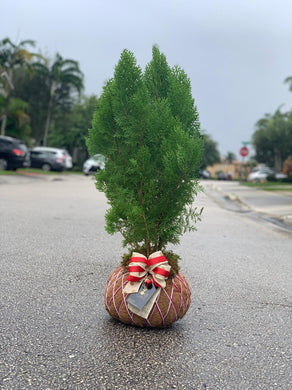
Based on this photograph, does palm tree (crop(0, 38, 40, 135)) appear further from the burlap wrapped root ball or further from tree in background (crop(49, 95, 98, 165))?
the burlap wrapped root ball

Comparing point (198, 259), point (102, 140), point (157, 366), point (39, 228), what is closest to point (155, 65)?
point (102, 140)

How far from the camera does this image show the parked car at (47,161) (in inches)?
1326

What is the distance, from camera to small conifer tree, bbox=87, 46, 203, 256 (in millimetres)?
3305

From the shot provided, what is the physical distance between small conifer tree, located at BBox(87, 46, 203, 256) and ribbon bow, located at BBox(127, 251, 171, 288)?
0.67 feet

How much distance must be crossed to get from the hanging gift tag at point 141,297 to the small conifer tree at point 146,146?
0.35 metres

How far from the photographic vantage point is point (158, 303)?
3184 millimetres

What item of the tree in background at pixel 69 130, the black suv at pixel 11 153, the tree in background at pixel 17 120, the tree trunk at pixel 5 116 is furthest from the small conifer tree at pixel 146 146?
the tree in background at pixel 69 130

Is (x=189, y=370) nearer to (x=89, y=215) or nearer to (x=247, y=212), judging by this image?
(x=89, y=215)

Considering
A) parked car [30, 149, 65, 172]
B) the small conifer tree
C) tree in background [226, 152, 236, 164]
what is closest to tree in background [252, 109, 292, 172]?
parked car [30, 149, 65, 172]

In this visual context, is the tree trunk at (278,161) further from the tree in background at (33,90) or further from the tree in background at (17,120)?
the tree in background at (17,120)

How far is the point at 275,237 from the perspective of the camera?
884cm

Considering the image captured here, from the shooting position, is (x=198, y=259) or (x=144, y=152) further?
(x=198, y=259)

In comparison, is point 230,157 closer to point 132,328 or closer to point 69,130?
point 69,130

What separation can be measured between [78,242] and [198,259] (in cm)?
186
